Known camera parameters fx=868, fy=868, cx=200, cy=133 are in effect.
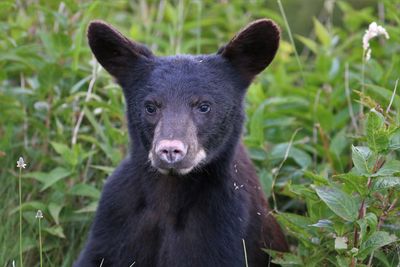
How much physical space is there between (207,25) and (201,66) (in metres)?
3.45

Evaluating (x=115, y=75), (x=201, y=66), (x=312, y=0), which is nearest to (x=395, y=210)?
(x=201, y=66)

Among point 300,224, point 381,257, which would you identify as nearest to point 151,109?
point 300,224

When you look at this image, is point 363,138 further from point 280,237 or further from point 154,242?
point 154,242

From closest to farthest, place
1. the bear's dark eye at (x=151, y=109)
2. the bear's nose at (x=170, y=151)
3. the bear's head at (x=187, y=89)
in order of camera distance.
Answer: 1. the bear's nose at (x=170, y=151)
2. the bear's head at (x=187, y=89)
3. the bear's dark eye at (x=151, y=109)

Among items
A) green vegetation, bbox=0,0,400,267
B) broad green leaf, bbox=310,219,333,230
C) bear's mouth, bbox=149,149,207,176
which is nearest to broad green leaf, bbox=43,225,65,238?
green vegetation, bbox=0,0,400,267

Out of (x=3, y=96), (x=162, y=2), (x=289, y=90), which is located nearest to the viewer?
(x=3, y=96)

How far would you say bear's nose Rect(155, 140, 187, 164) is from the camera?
14.9ft

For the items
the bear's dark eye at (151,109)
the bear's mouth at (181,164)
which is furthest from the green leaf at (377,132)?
the bear's dark eye at (151,109)

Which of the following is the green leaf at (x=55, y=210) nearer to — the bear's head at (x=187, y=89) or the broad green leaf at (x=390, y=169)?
the bear's head at (x=187, y=89)

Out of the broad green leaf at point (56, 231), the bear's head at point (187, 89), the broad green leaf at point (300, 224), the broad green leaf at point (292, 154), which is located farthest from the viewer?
the broad green leaf at point (292, 154)

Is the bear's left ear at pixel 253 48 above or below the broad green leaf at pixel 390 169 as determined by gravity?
above

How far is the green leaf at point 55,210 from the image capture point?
5.97 m

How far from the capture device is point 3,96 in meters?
6.66

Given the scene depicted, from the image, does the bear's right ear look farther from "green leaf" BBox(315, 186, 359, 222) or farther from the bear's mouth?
"green leaf" BBox(315, 186, 359, 222)
